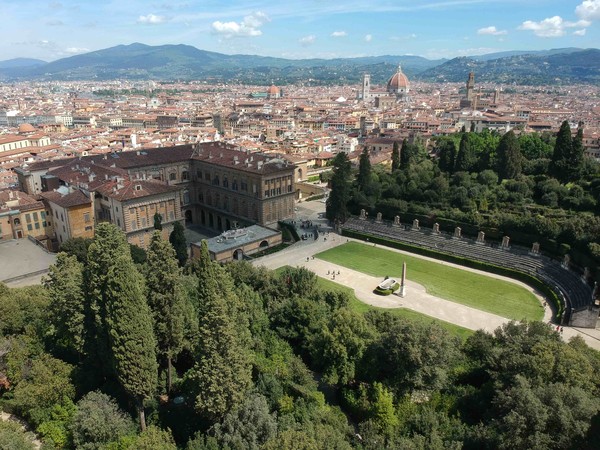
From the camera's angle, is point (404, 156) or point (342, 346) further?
point (404, 156)

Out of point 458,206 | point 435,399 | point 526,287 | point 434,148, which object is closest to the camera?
point 435,399

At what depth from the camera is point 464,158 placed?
66.9m

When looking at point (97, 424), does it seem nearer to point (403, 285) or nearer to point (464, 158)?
point (403, 285)

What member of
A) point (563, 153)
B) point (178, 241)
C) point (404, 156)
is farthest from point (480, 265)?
point (178, 241)

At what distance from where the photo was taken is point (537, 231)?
48812mm

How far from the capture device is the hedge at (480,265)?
42197 mm

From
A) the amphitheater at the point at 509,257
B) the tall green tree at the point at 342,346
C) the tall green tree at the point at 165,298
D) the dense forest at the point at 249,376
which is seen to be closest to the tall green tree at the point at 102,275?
the dense forest at the point at 249,376

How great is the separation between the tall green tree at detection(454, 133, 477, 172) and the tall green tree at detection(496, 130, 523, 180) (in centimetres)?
513

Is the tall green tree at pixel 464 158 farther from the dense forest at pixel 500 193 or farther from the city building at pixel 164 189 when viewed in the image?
the city building at pixel 164 189

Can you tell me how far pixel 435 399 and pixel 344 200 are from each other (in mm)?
37914

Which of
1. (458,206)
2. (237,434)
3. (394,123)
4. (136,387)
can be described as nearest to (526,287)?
(458,206)

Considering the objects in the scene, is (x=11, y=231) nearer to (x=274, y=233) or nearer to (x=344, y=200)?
(x=274, y=233)

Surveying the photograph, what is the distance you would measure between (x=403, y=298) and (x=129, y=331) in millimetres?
28332

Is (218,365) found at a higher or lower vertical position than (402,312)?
higher
